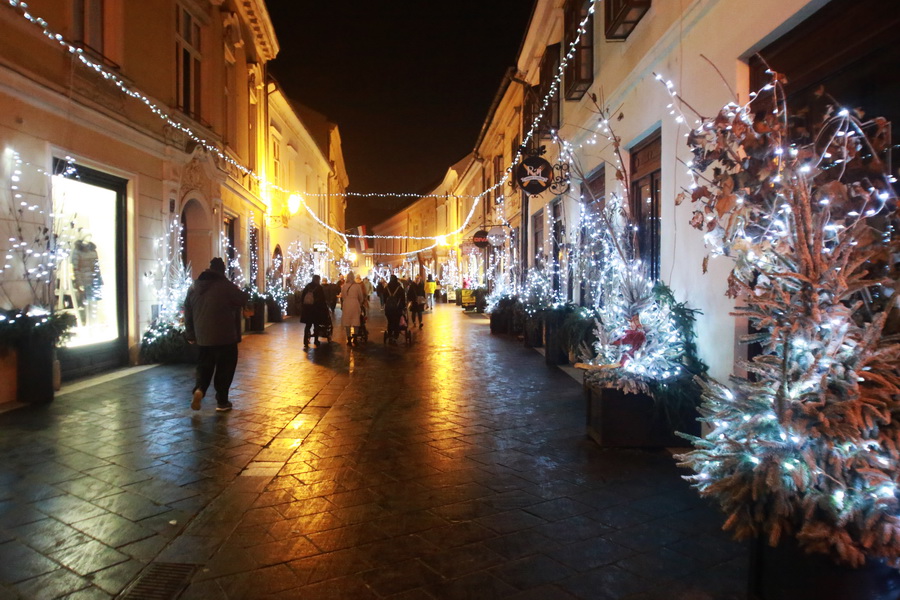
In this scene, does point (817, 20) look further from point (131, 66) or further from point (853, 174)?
point (131, 66)

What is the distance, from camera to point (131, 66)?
1098 centimetres

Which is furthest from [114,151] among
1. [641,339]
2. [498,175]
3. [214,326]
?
[498,175]

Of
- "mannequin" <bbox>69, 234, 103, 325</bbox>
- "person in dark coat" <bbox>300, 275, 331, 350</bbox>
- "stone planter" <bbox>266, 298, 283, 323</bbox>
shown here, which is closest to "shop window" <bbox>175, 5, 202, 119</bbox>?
"mannequin" <bbox>69, 234, 103, 325</bbox>

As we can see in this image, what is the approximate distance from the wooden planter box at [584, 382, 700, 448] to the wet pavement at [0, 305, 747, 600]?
161mm

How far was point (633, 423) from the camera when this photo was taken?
5.73 metres

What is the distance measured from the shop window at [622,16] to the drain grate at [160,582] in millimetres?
7519

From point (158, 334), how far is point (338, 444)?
682 cm

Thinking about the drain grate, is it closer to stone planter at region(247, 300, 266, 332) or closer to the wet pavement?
the wet pavement

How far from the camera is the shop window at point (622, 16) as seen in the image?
765 centimetres

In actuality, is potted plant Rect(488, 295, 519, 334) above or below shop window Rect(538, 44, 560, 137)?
below

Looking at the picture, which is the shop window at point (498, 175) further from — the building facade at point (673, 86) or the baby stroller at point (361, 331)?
the baby stroller at point (361, 331)

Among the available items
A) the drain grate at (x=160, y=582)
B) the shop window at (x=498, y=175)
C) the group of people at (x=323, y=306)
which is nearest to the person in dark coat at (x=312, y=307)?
the group of people at (x=323, y=306)

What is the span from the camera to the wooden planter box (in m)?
5.69

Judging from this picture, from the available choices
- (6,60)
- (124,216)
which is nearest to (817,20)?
(6,60)
